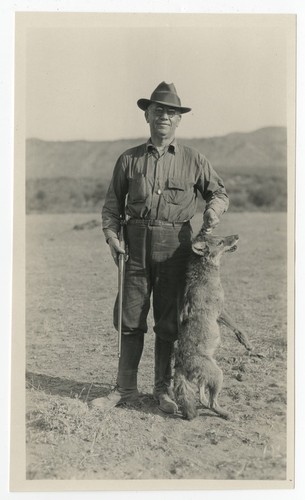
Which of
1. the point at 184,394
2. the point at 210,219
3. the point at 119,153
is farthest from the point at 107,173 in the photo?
the point at 184,394

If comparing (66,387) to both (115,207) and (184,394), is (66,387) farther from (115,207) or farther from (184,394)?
(115,207)

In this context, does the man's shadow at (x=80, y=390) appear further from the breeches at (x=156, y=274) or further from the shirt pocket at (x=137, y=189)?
the shirt pocket at (x=137, y=189)

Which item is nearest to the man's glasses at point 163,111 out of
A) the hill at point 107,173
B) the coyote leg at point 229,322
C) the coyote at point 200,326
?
the coyote at point 200,326

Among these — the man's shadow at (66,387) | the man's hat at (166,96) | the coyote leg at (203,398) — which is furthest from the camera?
the man's shadow at (66,387)

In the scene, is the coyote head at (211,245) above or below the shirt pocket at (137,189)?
below

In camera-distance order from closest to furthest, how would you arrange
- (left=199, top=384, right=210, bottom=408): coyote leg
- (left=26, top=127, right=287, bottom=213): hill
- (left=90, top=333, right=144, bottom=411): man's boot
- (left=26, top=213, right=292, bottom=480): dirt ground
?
(left=26, top=213, right=292, bottom=480): dirt ground → (left=199, top=384, right=210, bottom=408): coyote leg → (left=90, top=333, right=144, bottom=411): man's boot → (left=26, top=127, right=287, bottom=213): hill

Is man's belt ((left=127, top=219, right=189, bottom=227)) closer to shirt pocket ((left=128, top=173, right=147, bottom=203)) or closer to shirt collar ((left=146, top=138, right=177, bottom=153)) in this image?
shirt pocket ((left=128, top=173, right=147, bottom=203))

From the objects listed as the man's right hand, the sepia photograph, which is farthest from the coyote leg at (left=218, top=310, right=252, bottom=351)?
the man's right hand

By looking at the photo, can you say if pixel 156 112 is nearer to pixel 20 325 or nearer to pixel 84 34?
pixel 84 34

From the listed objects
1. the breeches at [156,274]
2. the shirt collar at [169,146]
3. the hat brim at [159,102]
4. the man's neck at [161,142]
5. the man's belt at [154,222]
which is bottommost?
the breeches at [156,274]
